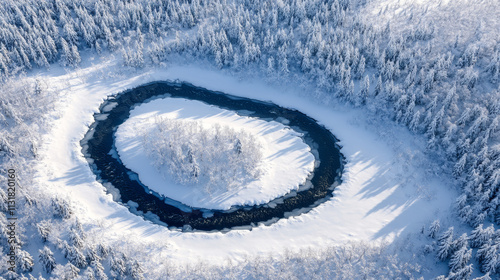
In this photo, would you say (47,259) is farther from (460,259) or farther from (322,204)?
(460,259)

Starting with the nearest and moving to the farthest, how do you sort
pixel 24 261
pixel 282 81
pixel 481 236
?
pixel 24 261 → pixel 481 236 → pixel 282 81

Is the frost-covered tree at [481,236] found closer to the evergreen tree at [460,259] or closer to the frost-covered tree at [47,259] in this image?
the evergreen tree at [460,259]

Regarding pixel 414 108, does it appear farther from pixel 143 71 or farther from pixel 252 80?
pixel 143 71

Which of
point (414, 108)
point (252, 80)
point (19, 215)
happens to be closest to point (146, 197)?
point (19, 215)

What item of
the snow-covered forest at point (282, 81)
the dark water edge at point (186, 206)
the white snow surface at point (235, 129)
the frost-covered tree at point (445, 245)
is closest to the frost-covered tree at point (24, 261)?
the snow-covered forest at point (282, 81)

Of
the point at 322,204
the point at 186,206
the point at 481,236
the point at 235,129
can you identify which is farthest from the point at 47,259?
the point at 481,236
